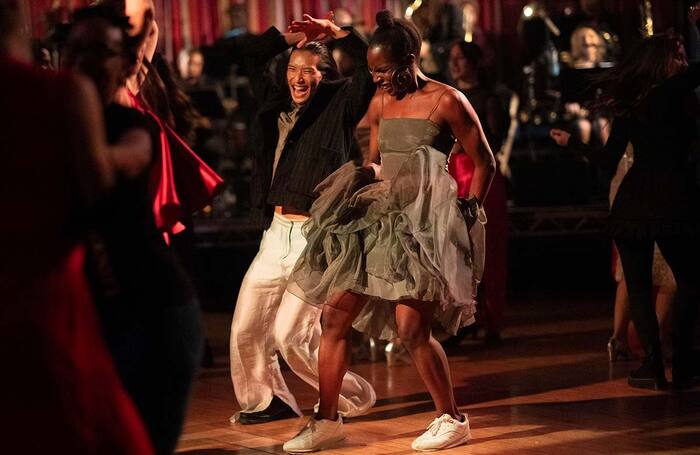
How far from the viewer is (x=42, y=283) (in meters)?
2.34

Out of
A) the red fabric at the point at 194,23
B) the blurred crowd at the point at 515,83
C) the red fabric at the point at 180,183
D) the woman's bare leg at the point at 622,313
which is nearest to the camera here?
the red fabric at the point at 180,183

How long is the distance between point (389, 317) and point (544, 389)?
58.2 inches

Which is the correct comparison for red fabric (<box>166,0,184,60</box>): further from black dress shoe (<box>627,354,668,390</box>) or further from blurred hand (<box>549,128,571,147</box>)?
black dress shoe (<box>627,354,668,390</box>)

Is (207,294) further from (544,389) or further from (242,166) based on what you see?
(544,389)

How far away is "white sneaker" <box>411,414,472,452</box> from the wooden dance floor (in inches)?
1.7

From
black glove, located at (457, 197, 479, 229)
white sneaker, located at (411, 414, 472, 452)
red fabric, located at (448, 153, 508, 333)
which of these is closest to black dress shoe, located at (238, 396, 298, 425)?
white sneaker, located at (411, 414, 472, 452)

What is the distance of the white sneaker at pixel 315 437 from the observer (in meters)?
4.75

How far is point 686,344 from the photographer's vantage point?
6.02 m

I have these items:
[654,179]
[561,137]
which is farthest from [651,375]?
[561,137]

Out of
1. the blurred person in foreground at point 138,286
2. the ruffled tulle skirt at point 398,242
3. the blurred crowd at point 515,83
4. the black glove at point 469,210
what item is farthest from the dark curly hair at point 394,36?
the blurred crowd at point 515,83

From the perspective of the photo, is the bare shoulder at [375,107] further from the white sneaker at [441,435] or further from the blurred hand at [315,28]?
the white sneaker at [441,435]

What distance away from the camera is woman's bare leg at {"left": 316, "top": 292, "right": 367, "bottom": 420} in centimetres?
475

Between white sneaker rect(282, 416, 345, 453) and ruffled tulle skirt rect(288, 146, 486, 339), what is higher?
ruffled tulle skirt rect(288, 146, 486, 339)

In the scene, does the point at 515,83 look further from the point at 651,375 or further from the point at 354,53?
the point at 354,53
